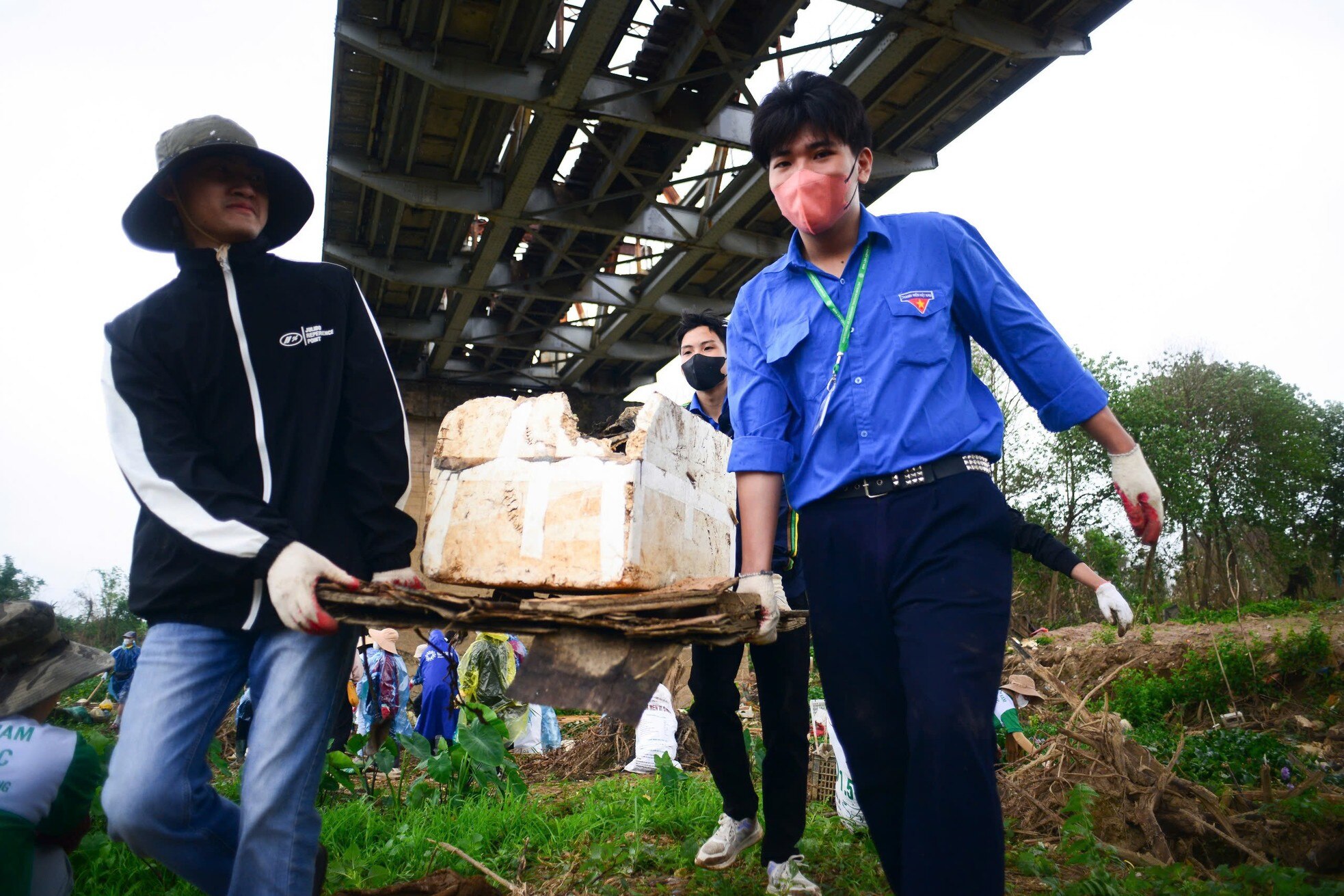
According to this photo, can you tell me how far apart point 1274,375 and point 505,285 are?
908 inches

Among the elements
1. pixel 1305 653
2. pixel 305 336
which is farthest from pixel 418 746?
pixel 1305 653

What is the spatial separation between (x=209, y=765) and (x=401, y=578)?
0.56 metres

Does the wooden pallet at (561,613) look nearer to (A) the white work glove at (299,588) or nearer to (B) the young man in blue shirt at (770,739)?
(A) the white work glove at (299,588)

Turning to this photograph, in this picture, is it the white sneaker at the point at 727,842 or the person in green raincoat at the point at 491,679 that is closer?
the white sneaker at the point at 727,842

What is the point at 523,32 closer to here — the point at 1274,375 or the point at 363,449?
the point at 363,449

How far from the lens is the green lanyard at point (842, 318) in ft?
7.14

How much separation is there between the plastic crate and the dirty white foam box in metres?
2.37

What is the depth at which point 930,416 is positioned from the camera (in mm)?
2047

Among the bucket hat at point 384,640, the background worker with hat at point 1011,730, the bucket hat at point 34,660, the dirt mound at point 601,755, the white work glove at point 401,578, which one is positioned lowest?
the dirt mound at point 601,755

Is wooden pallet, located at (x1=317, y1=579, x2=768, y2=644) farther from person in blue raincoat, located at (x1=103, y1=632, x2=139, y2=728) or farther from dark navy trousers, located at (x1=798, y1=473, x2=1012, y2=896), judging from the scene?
person in blue raincoat, located at (x1=103, y1=632, x2=139, y2=728)

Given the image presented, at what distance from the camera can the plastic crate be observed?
4.91 metres

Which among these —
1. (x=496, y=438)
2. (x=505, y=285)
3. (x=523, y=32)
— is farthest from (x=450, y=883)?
(x=505, y=285)

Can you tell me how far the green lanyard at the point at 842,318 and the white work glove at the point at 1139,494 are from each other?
65 centimetres

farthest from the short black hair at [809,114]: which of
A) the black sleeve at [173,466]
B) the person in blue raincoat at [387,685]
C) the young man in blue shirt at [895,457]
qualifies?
the person in blue raincoat at [387,685]
